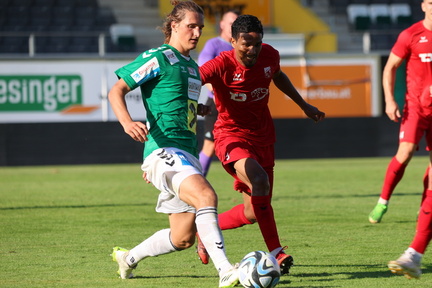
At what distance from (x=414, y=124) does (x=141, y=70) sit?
3192 mm

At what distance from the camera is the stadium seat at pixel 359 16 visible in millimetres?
24516

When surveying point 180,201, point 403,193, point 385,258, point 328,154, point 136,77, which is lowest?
point 328,154

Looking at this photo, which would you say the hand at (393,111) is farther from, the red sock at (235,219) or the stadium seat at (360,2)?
the stadium seat at (360,2)

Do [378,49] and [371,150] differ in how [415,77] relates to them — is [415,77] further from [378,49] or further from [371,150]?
[378,49]

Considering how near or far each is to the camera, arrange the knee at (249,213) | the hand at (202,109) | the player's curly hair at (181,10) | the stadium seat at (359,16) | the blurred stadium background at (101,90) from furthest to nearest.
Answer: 1. the stadium seat at (359,16)
2. the blurred stadium background at (101,90)
3. the knee at (249,213)
4. the hand at (202,109)
5. the player's curly hair at (181,10)

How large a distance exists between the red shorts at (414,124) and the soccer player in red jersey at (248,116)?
49.4 inches

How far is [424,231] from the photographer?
17.6 feet

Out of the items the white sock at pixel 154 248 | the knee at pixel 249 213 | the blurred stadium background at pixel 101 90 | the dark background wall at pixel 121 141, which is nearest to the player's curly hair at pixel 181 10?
the white sock at pixel 154 248

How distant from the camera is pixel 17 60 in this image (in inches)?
733

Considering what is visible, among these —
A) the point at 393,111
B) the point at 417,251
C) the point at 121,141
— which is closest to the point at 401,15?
the point at 121,141

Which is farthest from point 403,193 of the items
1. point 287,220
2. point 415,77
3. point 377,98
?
point 377,98

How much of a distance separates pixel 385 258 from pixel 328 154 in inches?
491

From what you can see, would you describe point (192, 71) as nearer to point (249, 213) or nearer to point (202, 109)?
point (202, 109)

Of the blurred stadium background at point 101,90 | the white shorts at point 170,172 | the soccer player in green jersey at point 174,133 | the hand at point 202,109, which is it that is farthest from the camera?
the blurred stadium background at point 101,90
